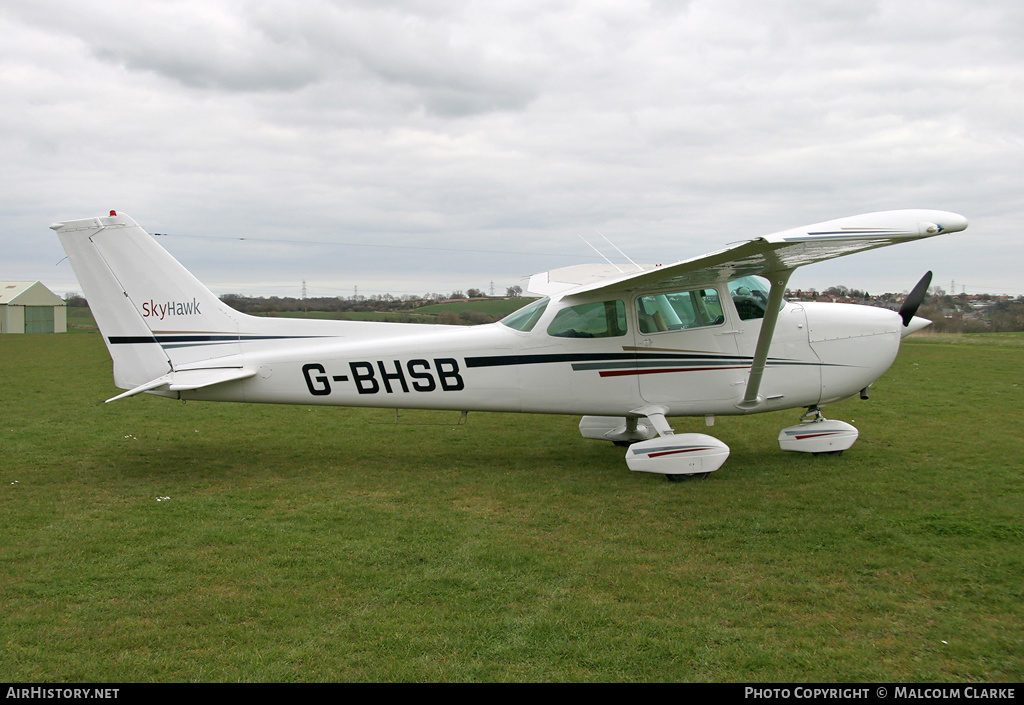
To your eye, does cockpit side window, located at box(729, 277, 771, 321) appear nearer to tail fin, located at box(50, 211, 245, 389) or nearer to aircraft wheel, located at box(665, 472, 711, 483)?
aircraft wheel, located at box(665, 472, 711, 483)

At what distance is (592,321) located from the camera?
7.68m

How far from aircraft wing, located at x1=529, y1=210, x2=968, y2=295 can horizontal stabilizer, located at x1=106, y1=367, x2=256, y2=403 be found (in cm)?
382

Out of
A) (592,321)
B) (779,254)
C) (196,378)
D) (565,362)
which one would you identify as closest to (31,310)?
(196,378)

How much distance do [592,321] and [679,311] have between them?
3.22ft

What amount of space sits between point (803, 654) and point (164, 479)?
658cm

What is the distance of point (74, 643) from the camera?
3.72 meters

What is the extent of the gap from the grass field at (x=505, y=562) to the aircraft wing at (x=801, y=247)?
84.6 inches

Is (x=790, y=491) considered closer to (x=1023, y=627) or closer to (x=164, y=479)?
(x=1023, y=627)

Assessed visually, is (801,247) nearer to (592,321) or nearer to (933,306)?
(592,321)

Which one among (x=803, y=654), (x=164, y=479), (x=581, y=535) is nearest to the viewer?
(x=803, y=654)

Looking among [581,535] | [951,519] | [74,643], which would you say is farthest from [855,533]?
[74,643]

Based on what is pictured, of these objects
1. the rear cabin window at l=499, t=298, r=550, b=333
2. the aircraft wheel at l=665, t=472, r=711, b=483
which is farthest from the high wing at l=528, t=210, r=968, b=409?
the aircraft wheel at l=665, t=472, r=711, b=483

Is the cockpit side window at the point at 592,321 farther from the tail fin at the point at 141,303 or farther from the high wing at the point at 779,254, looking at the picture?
the tail fin at the point at 141,303

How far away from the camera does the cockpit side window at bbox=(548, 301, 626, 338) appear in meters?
7.66
